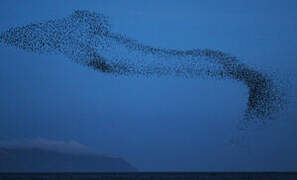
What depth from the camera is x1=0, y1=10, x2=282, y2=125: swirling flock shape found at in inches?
101

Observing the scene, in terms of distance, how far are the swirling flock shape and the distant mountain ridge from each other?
2.47 ft

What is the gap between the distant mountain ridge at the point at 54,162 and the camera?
8.36 ft

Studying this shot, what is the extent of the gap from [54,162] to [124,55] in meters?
1.08

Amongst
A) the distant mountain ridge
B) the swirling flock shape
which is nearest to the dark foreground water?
the distant mountain ridge

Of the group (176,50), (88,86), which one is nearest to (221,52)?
(176,50)

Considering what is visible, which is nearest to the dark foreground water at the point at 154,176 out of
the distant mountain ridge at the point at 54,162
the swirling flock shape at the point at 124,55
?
the distant mountain ridge at the point at 54,162

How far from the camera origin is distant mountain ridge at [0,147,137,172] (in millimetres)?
2549

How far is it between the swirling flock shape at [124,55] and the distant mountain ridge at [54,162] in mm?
753

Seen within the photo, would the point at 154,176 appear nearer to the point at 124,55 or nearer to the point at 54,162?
the point at 54,162

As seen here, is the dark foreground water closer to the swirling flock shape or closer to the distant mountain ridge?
the distant mountain ridge

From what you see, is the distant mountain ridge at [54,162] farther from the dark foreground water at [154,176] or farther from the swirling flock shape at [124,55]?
the swirling flock shape at [124,55]

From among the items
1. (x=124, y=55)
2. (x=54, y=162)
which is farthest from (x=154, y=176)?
(x=124, y=55)

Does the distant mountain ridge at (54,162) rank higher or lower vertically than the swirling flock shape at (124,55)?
lower

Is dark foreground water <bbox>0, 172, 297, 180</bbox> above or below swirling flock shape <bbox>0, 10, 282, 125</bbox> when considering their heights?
below
